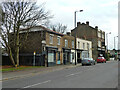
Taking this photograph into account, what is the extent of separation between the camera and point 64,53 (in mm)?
34594

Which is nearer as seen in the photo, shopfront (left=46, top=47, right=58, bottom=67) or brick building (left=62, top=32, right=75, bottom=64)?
shopfront (left=46, top=47, right=58, bottom=67)

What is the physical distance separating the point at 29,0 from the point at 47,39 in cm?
739

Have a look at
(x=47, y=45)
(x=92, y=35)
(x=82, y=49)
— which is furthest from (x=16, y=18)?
(x=92, y=35)

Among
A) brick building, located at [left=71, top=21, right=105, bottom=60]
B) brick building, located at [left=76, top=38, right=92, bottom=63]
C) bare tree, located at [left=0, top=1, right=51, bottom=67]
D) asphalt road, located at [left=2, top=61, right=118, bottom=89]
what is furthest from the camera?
brick building, located at [left=71, top=21, right=105, bottom=60]

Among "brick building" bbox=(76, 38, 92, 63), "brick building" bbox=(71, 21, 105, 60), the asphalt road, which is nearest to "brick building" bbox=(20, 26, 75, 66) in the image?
"brick building" bbox=(76, 38, 92, 63)

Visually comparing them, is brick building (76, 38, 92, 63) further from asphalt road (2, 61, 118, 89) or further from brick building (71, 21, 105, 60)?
asphalt road (2, 61, 118, 89)

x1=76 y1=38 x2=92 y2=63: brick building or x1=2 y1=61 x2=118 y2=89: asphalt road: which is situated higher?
x1=76 y1=38 x2=92 y2=63: brick building

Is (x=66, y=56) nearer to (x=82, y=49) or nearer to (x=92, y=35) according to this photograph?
(x=82, y=49)

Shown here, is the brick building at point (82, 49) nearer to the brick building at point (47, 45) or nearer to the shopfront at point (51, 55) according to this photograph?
the brick building at point (47, 45)

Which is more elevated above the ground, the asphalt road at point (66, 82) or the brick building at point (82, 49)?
the brick building at point (82, 49)

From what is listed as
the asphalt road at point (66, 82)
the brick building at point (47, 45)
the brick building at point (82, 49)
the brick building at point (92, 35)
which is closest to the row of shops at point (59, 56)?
the brick building at point (47, 45)

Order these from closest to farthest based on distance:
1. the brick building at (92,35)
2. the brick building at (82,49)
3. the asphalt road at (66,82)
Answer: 1. the asphalt road at (66,82)
2. the brick building at (82,49)
3. the brick building at (92,35)

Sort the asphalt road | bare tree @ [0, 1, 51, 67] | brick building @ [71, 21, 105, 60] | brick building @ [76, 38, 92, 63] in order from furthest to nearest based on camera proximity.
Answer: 1. brick building @ [71, 21, 105, 60]
2. brick building @ [76, 38, 92, 63]
3. bare tree @ [0, 1, 51, 67]
4. the asphalt road

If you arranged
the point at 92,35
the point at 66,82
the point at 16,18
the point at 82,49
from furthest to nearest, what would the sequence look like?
the point at 92,35 → the point at 82,49 → the point at 16,18 → the point at 66,82
